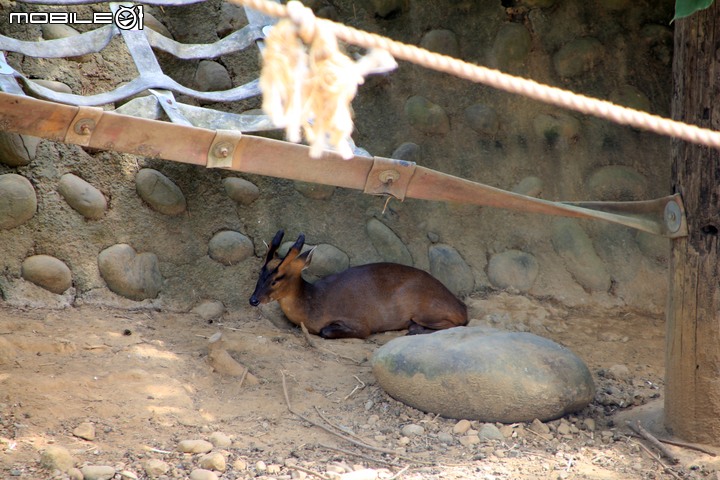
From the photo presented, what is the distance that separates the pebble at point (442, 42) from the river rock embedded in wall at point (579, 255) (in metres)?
1.56

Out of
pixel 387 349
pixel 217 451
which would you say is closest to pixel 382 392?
pixel 387 349

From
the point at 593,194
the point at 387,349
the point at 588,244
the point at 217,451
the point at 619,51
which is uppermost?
the point at 619,51

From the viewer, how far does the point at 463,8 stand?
607 cm

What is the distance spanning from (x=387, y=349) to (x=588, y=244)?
2.32 m

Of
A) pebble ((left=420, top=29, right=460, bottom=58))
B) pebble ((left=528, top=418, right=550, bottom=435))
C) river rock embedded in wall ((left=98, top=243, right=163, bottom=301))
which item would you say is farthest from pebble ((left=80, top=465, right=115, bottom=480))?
pebble ((left=420, top=29, right=460, bottom=58))

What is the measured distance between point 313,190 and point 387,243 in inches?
28.1

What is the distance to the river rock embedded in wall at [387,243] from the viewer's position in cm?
596

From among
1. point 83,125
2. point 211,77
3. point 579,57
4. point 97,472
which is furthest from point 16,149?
point 579,57

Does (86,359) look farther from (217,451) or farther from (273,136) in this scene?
(273,136)

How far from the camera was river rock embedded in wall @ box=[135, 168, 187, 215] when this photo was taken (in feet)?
17.3

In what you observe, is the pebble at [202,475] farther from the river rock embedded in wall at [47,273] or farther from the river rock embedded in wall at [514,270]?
the river rock embedded in wall at [514,270]

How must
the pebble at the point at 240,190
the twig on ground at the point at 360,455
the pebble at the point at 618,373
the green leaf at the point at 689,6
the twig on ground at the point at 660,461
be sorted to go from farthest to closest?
the pebble at the point at 240,190, the pebble at the point at 618,373, the twig on ground at the point at 360,455, the twig on ground at the point at 660,461, the green leaf at the point at 689,6

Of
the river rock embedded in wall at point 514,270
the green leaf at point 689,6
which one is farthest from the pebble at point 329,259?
the green leaf at point 689,6

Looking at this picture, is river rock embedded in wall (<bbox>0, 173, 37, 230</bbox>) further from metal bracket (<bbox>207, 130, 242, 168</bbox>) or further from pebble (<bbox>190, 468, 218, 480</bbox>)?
pebble (<bbox>190, 468, 218, 480</bbox>)
